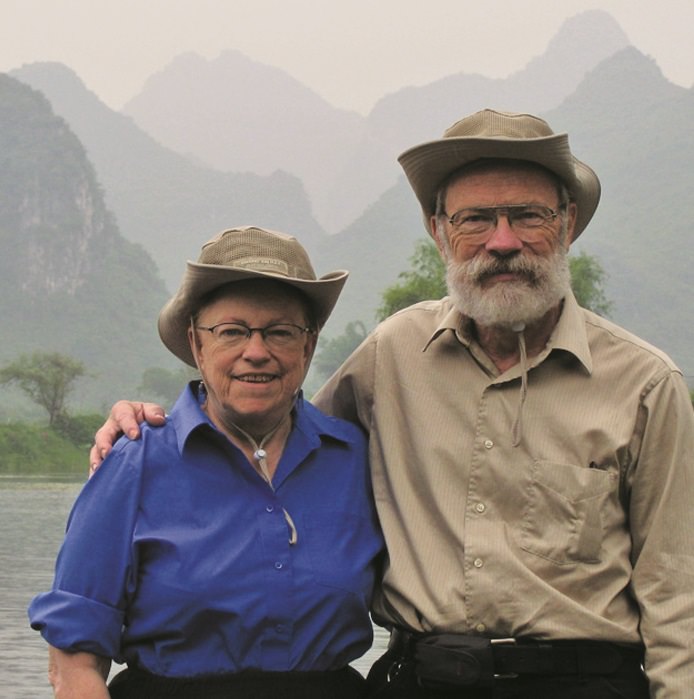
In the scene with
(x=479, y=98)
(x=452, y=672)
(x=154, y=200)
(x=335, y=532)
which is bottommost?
(x=154, y=200)

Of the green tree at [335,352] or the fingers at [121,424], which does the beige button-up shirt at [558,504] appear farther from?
the green tree at [335,352]

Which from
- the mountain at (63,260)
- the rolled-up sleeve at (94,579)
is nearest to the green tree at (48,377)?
the mountain at (63,260)

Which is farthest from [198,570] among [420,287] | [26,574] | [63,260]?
[63,260]

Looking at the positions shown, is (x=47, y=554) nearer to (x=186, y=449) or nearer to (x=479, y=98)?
(x=186, y=449)

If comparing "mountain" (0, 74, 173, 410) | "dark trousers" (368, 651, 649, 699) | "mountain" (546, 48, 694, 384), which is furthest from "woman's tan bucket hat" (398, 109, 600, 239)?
"mountain" (0, 74, 173, 410)

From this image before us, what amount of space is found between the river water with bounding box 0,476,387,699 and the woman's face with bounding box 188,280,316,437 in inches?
157

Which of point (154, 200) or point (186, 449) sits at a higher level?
point (186, 449)

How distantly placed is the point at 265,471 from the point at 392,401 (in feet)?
1.32

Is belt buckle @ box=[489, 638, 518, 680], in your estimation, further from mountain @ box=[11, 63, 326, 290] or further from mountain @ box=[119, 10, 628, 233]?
mountain @ box=[119, 10, 628, 233]

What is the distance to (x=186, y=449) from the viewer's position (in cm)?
306

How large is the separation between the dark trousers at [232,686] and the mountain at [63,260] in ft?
362

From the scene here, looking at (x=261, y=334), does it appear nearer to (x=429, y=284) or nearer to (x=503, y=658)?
(x=503, y=658)

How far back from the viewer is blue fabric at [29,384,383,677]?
2928mm

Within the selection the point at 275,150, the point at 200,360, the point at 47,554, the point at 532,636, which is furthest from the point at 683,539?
the point at 275,150
